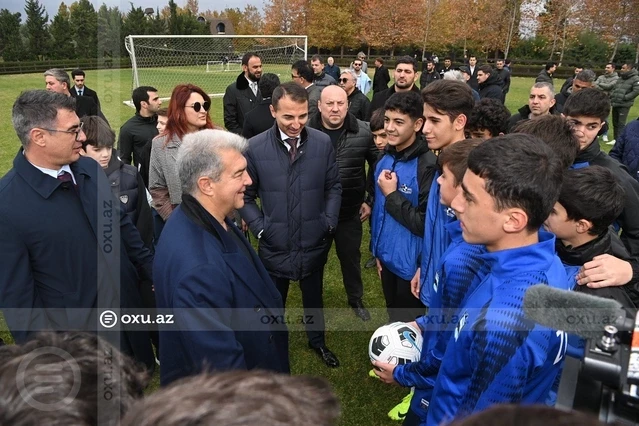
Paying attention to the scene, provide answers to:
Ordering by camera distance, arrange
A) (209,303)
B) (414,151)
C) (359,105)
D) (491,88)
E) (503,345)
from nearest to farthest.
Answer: (503,345) < (209,303) < (414,151) < (359,105) < (491,88)

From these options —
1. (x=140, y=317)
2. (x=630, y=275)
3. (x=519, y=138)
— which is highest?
(x=519, y=138)

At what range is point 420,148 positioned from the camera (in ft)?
11.1

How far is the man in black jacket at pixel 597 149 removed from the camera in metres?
3.14

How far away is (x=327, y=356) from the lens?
13.3ft

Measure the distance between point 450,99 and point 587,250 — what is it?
54.0 inches

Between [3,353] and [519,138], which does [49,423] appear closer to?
[3,353]

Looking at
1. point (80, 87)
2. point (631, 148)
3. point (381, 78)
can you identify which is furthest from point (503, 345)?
point (381, 78)

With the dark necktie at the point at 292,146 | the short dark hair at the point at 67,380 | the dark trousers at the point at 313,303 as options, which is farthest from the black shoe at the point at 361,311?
the short dark hair at the point at 67,380

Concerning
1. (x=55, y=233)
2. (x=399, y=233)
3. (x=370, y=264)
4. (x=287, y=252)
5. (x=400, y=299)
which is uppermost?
(x=55, y=233)

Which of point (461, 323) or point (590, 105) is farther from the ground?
point (590, 105)

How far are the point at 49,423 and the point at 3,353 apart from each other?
28 centimetres

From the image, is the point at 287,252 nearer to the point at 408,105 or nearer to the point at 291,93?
the point at 291,93

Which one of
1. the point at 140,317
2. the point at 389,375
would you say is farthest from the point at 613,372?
the point at 140,317

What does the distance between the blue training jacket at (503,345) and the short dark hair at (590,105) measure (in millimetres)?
2299
